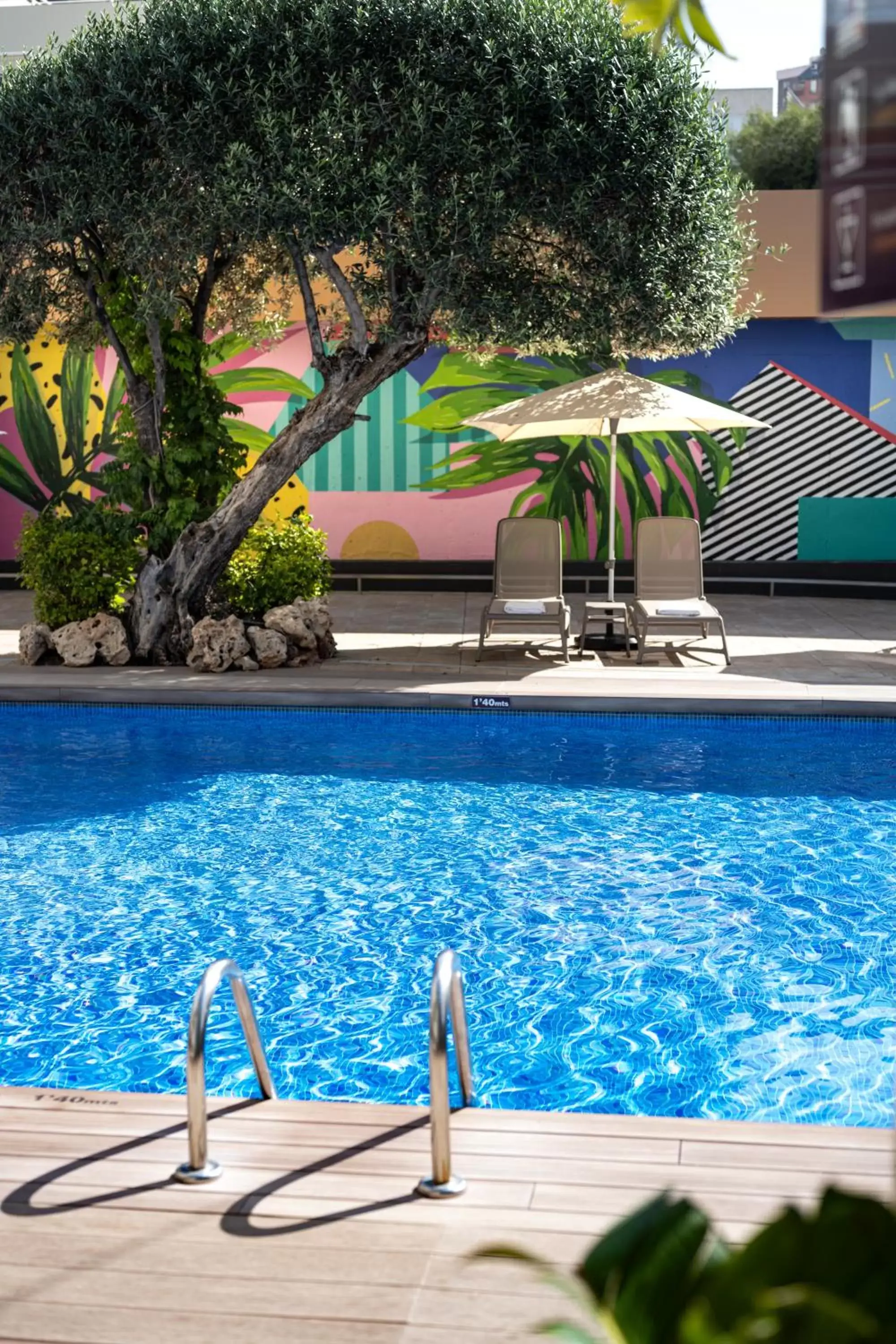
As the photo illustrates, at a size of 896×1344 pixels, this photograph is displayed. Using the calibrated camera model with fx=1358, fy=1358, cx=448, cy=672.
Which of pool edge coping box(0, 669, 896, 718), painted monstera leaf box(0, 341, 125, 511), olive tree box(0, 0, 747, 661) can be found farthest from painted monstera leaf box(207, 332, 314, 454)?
pool edge coping box(0, 669, 896, 718)

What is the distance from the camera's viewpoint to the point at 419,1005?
18.1ft

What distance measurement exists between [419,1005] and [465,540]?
1114 centimetres

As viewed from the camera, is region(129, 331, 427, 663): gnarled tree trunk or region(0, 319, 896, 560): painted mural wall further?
region(0, 319, 896, 560): painted mural wall

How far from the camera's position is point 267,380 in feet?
53.0

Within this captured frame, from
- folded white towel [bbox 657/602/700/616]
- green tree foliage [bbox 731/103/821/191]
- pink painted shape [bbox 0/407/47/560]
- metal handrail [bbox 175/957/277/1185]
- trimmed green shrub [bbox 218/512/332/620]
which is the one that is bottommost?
metal handrail [bbox 175/957/277/1185]

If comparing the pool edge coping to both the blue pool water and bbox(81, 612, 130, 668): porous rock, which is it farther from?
bbox(81, 612, 130, 668): porous rock

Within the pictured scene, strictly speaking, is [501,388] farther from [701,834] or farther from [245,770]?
[701,834]

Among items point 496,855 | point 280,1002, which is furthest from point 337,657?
point 280,1002

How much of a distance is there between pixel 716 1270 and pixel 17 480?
16788mm

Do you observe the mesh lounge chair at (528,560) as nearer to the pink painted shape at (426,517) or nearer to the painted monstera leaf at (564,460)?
the painted monstera leaf at (564,460)

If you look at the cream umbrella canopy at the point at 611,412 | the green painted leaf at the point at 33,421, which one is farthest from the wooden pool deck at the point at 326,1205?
the green painted leaf at the point at 33,421

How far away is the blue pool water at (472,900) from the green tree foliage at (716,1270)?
12.5ft

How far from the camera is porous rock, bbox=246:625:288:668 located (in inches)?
437

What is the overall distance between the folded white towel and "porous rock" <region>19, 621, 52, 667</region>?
510 cm
